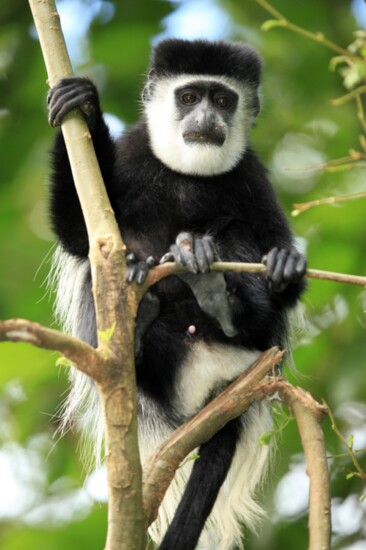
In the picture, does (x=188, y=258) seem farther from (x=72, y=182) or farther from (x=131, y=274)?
(x=72, y=182)

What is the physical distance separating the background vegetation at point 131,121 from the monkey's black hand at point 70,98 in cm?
73

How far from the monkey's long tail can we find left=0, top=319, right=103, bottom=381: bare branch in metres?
0.73

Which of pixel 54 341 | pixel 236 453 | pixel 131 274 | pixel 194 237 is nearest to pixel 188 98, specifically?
pixel 194 237

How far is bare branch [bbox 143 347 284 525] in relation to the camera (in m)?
1.82

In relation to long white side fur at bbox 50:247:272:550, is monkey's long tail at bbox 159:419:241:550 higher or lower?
lower

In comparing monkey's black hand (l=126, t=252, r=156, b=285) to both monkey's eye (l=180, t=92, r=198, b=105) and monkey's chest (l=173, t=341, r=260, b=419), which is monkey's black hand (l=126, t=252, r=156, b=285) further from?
monkey's eye (l=180, t=92, r=198, b=105)

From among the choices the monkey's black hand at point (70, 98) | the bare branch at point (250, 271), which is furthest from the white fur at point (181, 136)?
the bare branch at point (250, 271)

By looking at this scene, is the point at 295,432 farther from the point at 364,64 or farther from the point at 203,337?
the point at 364,64

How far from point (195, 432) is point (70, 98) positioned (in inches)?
38.9

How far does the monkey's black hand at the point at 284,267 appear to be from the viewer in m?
2.39

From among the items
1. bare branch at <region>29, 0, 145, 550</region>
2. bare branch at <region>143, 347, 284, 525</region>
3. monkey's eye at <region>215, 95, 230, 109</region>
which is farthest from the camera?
monkey's eye at <region>215, 95, 230, 109</region>

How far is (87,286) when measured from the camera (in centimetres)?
271

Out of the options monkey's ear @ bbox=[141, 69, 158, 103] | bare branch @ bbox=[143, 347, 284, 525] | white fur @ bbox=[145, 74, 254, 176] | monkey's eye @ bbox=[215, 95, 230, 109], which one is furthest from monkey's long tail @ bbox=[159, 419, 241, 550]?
monkey's ear @ bbox=[141, 69, 158, 103]

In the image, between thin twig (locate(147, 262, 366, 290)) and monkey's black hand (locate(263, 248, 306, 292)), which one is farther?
monkey's black hand (locate(263, 248, 306, 292))
